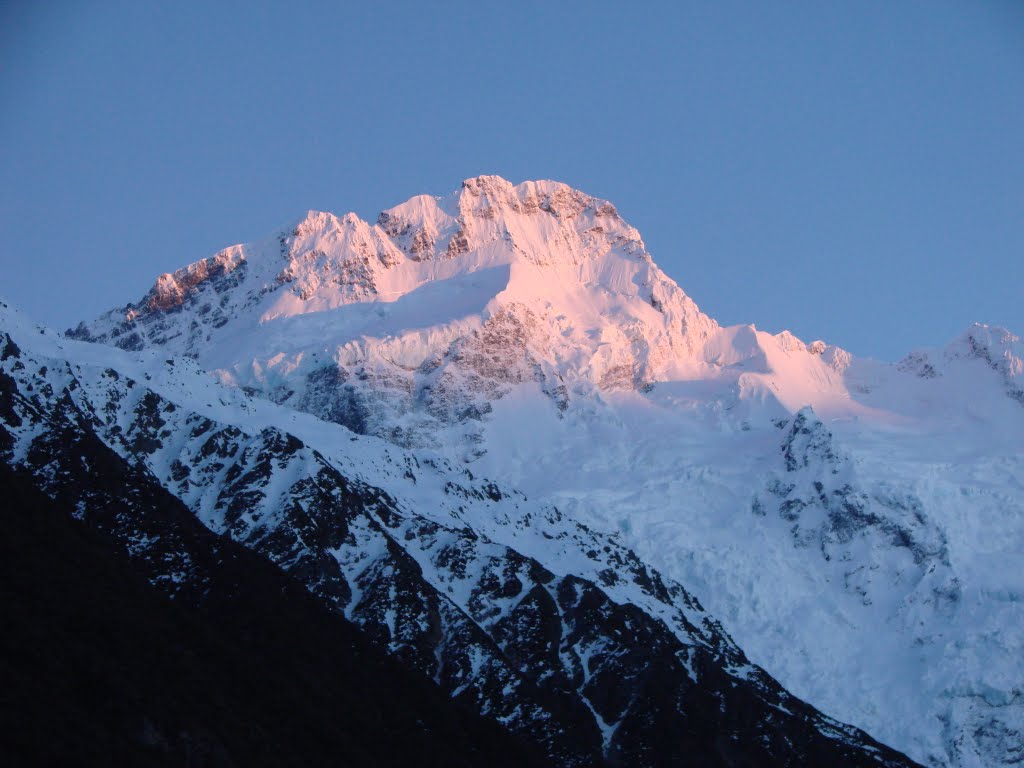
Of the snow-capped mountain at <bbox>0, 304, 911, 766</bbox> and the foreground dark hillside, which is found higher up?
the snow-capped mountain at <bbox>0, 304, 911, 766</bbox>

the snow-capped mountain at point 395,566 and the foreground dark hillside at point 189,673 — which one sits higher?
the snow-capped mountain at point 395,566

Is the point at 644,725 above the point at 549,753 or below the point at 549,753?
above

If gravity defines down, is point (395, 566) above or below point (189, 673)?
above

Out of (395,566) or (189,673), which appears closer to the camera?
(189,673)

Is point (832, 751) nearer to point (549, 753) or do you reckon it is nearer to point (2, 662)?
point (549, 753)

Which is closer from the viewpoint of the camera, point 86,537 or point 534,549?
point 86,537

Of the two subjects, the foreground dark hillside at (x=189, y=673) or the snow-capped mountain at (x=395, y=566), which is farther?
the snow-capped mountain at (x=395, y=566)

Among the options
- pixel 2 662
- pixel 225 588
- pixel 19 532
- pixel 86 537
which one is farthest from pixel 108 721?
pixel 225 588

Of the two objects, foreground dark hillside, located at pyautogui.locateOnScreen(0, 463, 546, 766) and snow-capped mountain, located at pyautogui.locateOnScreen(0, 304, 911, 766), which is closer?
foreground dark hillside, located at pyautogui.locateOnScreen(0, 463, 546, 766)
